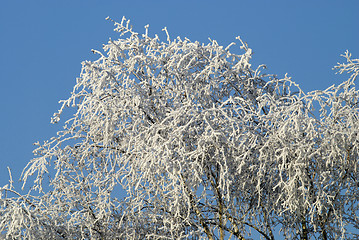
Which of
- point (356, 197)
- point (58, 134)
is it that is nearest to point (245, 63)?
point (356, 197)

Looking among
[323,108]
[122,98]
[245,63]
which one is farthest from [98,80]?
[323,108]

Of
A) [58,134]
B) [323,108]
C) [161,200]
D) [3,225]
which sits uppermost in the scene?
[323,108]

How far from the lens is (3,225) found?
7.76 m

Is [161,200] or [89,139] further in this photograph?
[89,139]

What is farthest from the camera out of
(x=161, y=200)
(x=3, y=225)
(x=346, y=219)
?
(x=346, y=219)

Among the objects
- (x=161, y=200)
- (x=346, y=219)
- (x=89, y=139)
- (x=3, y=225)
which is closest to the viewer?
(x=3, y=225)

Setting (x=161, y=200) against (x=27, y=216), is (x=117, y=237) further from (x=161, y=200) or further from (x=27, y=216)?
(x=27, y=216)

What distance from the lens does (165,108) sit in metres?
8.62

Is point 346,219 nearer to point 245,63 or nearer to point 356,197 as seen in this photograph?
point 356,197

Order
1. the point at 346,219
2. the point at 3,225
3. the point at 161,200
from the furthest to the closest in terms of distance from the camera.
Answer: the point at 346,219 < the point at 161,200 < the point at 3,225

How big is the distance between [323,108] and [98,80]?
150 inches

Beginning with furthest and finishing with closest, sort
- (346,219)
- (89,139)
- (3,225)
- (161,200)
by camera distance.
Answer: (89,139)
(346,219)
(161,200)
(3,225)

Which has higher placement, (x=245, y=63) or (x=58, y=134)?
(x=245, y=63)

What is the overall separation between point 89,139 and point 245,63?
322cm
